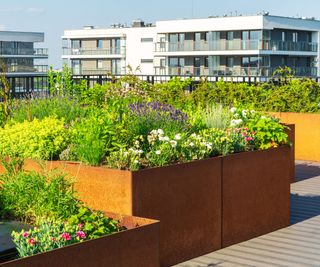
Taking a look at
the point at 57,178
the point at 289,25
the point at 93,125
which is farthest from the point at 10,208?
the point at 289,25

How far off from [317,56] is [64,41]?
1017 inches

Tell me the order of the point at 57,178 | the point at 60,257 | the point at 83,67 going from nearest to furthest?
the point at 60,257 < the point at 57,178 < the point at 83,67

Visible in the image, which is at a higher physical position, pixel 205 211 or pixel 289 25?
pixel 289 25

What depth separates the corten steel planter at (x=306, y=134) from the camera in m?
14.2

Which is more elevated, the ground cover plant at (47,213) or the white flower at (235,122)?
the white flower at (235,122)

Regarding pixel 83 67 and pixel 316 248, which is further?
pixel 83 67

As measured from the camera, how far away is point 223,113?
31.0 feet

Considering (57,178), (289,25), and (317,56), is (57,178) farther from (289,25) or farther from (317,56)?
(317,56)

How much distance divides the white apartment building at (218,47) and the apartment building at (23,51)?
4.33 m

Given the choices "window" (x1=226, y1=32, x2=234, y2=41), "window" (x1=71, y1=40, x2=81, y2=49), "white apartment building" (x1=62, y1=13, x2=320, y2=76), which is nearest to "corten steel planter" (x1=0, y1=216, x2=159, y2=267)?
"white apartment building" (x1=62, y1=13, x2=320, y2=76)

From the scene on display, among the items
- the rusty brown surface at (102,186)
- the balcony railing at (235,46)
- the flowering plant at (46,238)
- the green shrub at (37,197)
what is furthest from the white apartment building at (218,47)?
the flowering plant at (46,238)

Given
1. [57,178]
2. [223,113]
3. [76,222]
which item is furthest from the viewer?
[223,113]

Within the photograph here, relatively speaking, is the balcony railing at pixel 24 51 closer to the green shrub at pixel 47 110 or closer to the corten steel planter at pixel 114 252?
the green shrub at pixel 47 110

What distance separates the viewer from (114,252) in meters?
5.77
